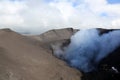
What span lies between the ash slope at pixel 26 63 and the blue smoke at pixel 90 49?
220 centimetres

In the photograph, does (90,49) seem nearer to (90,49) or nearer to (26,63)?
(90,49)

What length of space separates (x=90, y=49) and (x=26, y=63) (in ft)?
31.6

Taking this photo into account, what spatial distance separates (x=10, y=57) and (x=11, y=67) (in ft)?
8.36

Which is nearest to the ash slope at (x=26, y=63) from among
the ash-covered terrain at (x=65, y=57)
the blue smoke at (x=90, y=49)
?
the ash-covered terrain at (x=65, y=57)

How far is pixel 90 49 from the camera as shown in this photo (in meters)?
40.2

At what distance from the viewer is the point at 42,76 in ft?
108

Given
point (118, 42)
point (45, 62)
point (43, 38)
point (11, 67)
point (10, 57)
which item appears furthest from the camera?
point (43, 38)

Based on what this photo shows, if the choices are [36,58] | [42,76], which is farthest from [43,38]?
[42,76]

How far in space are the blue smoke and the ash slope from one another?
7.21 ft

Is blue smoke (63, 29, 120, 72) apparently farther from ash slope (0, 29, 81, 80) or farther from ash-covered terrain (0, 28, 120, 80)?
ash slope (0, 29, 81, 80)

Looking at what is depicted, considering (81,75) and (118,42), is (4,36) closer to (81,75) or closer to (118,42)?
(81,75)

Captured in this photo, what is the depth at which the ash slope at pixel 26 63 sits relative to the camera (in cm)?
3108

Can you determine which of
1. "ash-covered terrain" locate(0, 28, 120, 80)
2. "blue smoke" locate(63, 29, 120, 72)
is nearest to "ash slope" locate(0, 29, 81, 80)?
"ash-covered terrain" locate(0, 28, 120, 80)

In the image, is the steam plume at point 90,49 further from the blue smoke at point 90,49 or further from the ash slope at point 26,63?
the ash slope at point 26,63
